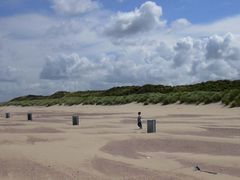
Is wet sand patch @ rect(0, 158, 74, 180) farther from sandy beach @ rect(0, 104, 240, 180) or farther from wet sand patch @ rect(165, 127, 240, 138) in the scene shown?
wet sand patch @ rect(165, 127, 240, 138)

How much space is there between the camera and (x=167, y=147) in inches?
643

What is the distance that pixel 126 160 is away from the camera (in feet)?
44.2

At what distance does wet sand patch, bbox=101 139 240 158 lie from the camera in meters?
15.0

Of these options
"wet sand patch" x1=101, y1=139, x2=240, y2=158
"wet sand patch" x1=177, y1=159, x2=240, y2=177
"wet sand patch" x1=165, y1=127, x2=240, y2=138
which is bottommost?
"wet sand patch" x1=177, y1=159, x2=240, y2=177

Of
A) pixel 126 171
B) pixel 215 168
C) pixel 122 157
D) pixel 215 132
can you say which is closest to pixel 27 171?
pixel 126 171

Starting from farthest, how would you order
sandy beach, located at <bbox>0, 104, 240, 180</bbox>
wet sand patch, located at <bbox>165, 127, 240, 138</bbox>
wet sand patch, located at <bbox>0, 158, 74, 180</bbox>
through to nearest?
1. wet sand patch, located at <bbox>165, 127, 240, 138</bbox>
2. sandy beach, located at <bbox>0, 104, 240, 180</bbox>
3. wet sand patch, located at <bbox>0, 158, 74, 180</bbox>

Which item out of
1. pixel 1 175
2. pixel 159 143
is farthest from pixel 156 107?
pixel 1 175

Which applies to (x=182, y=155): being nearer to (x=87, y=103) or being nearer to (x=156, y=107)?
(x=156, y=107)

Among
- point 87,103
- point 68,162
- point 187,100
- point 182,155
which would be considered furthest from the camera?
point 87,103

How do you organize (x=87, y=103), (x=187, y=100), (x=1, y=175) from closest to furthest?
1. (x=1, y=175)
2. (x=187, y=100)
3. (x=87, y=103)

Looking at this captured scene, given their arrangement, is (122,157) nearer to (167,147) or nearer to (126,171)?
(126,171)

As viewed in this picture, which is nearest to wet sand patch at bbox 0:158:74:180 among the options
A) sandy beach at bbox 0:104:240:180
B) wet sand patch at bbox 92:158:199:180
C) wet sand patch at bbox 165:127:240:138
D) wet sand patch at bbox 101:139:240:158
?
sandy beach at bbox 0:104:240:180

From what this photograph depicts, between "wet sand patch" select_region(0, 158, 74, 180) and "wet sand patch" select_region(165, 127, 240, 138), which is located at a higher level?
"wet sand patch" select_region(165, 127, 240, 138)

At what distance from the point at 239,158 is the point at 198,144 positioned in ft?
11.8
